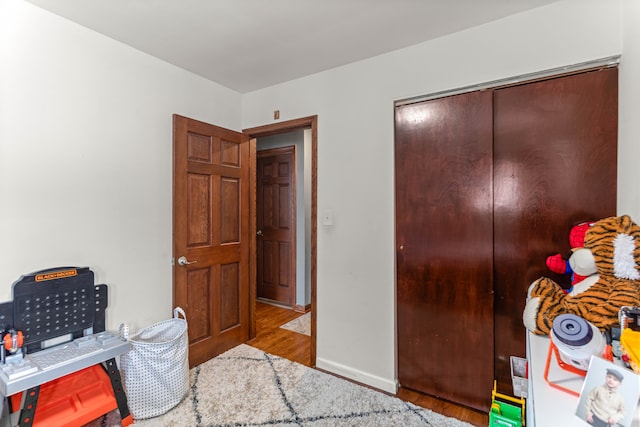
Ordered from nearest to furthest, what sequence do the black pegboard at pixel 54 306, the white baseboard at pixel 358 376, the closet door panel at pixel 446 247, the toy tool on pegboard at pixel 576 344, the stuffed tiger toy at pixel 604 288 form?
1. the toy tool on pegboard at pixel 576 344
2. the stuffed tiger toy at pixel 604 288
3. the black pegboard at pixel 54 306
4. the closet door panel at pixel 446 247
5. the white baseboard at pixel 358 376

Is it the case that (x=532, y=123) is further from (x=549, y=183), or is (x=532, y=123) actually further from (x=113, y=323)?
(x=113, y=323)

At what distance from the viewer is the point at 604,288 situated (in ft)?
3.74

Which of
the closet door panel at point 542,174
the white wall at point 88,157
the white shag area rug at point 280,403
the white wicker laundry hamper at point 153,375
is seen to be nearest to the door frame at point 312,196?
the white shag area rug at point 280,403

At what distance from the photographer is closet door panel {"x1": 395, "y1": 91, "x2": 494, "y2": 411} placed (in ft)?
6.26

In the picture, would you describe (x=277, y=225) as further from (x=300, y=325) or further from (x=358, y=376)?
(x=358, y=376)

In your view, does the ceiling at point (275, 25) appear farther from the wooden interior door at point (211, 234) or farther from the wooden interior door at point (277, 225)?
the wooden interior door at point (277, 225)

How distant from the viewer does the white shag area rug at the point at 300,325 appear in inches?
130

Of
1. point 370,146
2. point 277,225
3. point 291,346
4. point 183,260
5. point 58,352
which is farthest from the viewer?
point 277,225

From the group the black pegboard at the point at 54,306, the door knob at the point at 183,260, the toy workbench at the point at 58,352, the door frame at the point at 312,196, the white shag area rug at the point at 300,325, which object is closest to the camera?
the toy workbench at the point at 58,352

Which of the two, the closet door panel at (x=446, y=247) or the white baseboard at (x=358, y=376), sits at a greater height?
the closet door panel at (x=446, y=247)

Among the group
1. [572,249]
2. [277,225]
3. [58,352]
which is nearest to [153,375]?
[58,352]

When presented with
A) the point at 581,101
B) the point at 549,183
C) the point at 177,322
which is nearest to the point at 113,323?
the point at 177,322

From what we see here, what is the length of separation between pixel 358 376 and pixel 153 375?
1.39 metres

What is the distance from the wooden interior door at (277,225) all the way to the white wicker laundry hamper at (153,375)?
212 cm
